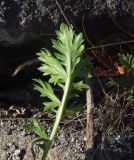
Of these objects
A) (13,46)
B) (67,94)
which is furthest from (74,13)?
(67,94)

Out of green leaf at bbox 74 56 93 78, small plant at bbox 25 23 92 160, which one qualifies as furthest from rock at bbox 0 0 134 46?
green leaf at bbox 74 56 93 78

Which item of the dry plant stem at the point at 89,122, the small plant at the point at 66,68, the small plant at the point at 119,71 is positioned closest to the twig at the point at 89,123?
the dry plant stem at the point at 89,122

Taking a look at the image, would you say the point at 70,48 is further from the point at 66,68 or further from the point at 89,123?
the point at 89,123

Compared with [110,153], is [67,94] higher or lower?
higher

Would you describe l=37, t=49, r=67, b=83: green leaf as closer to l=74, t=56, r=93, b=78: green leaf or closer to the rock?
l=74, t=56, r=93, b=78: green leaf

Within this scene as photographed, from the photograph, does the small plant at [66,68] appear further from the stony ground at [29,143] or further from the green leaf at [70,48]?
the stony ground at [29,143]

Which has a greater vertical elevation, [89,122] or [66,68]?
[66,68]

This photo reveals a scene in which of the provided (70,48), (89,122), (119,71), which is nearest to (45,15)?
(70,48)

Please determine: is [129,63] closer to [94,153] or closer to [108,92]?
[108,92]
